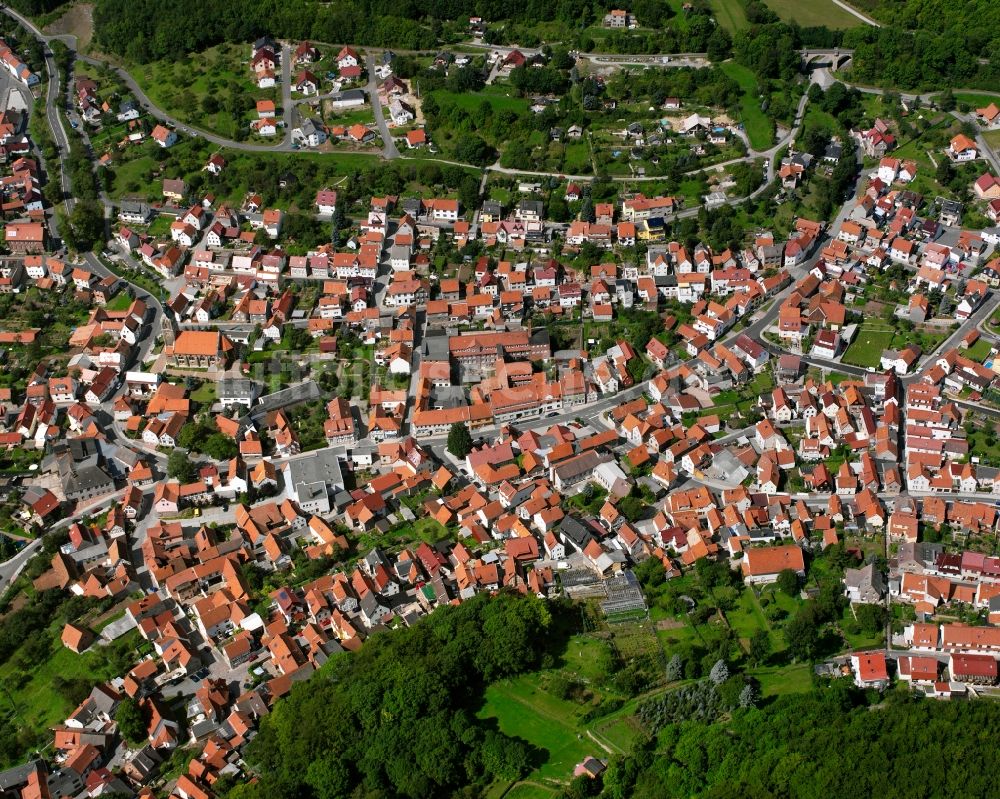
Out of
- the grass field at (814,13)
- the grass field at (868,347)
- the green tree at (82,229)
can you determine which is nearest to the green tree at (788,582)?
the grass field at (868,347)

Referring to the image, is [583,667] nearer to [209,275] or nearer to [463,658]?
[463,658]

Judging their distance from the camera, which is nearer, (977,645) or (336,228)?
(977,645)

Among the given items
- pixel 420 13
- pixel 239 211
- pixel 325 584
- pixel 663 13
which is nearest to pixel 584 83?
pixel 663 13

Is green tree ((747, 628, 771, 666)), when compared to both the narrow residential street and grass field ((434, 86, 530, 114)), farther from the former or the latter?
grass field ((434, 86, 530, 114))

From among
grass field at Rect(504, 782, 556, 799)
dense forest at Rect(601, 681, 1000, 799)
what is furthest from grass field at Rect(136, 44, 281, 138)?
Answer: dense forest at Rect(601, 681, 1000, 799)

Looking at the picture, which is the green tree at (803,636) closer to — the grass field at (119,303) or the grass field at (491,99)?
the grass field at (119,303)

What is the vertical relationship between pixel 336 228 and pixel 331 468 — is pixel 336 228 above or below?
above

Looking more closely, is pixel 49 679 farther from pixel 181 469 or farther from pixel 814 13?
pixel 814 13
